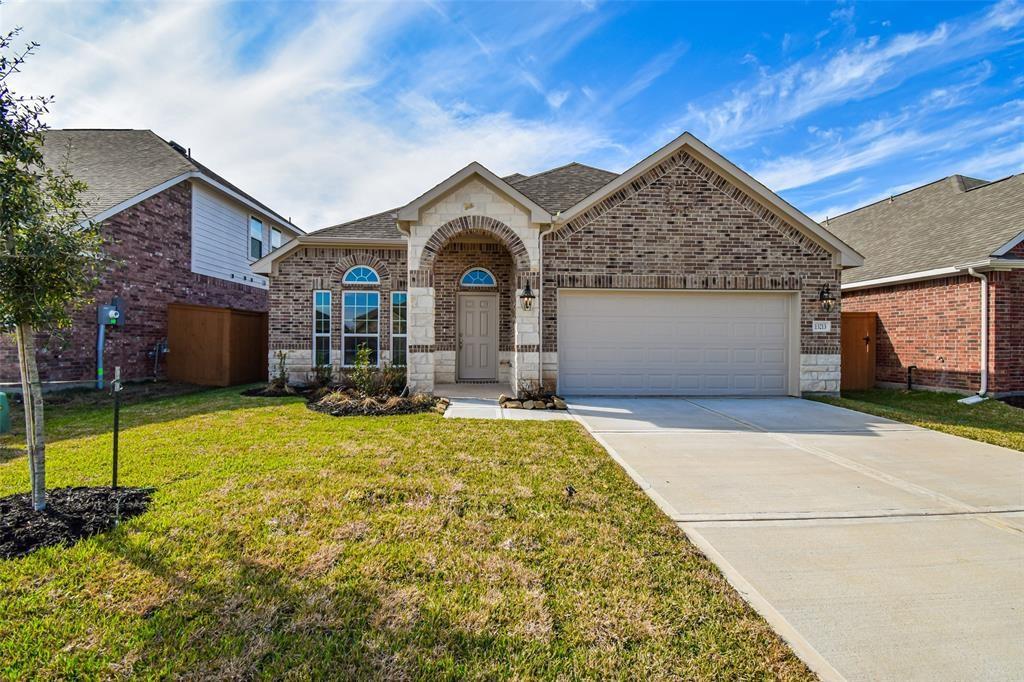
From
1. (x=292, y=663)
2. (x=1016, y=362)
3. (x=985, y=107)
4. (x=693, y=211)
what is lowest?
(x=292, y=663)

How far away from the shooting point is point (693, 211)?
34.1ft

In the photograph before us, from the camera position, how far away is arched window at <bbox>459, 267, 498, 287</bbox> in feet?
40.2

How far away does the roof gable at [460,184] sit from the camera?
9367 mm

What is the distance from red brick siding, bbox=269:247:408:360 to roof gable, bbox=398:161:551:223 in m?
2.80

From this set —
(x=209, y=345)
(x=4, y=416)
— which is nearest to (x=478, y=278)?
(x=209, y=345)

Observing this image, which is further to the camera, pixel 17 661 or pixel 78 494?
pixel 78 494

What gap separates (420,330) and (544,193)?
18.1 ft

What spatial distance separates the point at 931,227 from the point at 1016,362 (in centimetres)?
494

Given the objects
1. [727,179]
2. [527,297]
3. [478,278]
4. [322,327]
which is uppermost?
[727,179]

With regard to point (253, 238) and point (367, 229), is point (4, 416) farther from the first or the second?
point (253, 238)

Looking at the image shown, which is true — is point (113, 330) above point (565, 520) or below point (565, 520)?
above

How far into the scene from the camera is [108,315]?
1108 centimetres

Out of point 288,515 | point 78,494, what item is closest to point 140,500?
point 78,494

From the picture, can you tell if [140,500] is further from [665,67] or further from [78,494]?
[665,67]
